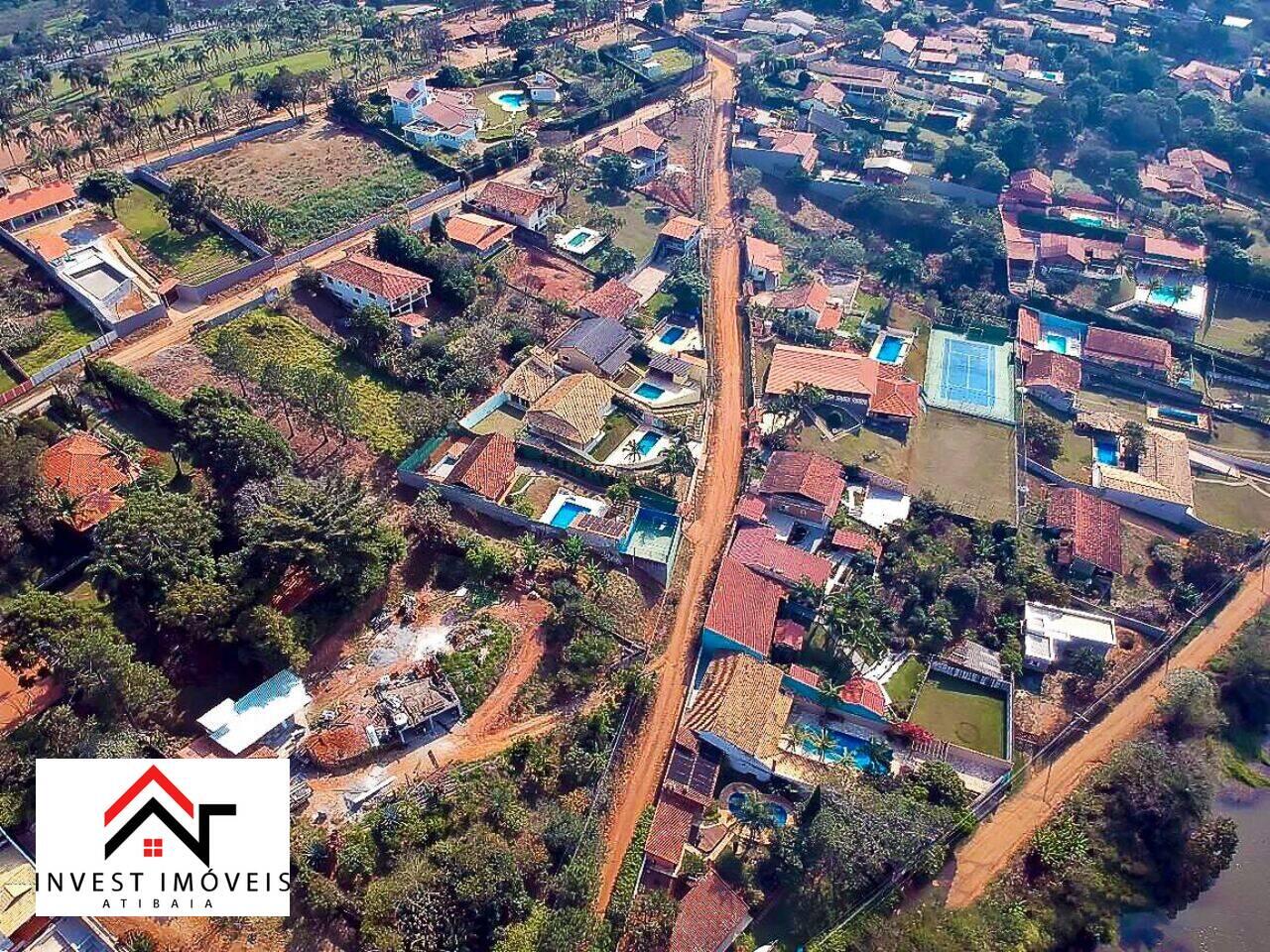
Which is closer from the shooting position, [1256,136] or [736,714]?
[736,714]

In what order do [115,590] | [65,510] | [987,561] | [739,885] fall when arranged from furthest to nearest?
[987,561], [65,510], [115,590], [739,885]

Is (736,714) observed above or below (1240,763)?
above

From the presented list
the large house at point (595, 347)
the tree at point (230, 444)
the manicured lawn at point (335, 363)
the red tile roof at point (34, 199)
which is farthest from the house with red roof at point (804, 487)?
the red tile roof at point (34, 199)

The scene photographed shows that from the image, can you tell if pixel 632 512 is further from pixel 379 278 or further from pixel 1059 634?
pixel 379 278

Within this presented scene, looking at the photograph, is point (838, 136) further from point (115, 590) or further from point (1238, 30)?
point (115, 590)

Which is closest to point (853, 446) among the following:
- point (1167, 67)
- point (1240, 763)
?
point (1240, 763)

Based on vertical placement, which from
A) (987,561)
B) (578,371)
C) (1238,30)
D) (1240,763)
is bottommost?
(1240,763)

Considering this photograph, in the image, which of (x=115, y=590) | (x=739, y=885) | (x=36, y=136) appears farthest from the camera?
(x=36, y=136)
